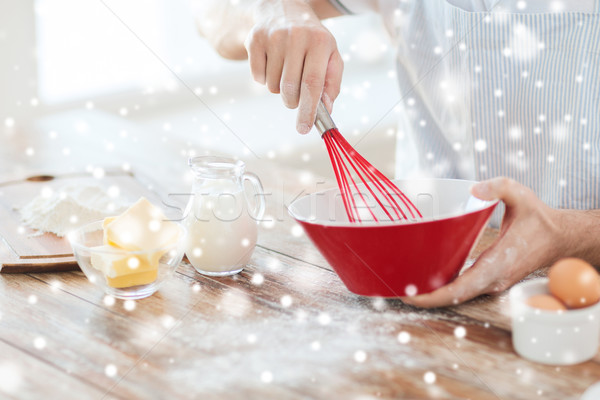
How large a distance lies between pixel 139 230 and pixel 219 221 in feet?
0.33

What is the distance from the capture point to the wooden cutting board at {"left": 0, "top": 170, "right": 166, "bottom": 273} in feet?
2.66

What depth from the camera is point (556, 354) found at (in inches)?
23.0

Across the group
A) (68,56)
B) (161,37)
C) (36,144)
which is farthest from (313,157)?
(36,144)

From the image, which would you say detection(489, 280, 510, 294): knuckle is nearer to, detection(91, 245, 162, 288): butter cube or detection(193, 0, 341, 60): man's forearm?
detection(91, 245, 162, 288): butter cube

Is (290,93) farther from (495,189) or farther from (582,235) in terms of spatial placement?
(582,235)

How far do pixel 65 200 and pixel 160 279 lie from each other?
27 cm

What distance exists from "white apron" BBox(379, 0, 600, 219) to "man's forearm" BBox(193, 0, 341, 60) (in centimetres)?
13

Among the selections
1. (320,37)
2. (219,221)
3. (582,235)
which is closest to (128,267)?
(219,221)

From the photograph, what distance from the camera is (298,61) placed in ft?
2.66

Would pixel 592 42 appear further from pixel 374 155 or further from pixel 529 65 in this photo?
pixel 374 155

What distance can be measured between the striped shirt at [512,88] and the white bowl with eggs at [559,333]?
0.46 metres

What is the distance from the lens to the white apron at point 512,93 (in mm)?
970

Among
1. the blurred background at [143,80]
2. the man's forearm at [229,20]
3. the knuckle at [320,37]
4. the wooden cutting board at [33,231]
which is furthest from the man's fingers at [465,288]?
the blurred background at [143,80]

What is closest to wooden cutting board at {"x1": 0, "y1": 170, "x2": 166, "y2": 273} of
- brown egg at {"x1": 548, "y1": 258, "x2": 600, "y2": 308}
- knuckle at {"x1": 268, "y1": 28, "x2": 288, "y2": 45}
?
knuckle at {"x1": 268, "y1": 28, "x2": 288, "y2": 45}
